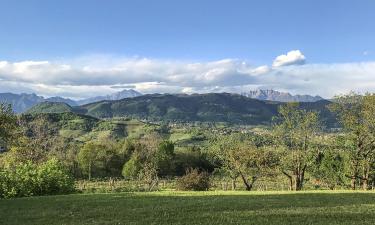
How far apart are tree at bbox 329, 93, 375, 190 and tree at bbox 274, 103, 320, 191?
372cm

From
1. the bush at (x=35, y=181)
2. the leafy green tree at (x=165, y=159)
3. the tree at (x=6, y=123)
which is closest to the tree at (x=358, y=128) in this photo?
the bush at (x=35, y=181)

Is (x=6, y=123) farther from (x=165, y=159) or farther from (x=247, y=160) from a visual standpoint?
(x=165, y=159)

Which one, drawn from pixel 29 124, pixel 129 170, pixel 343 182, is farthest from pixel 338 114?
pixel 129 170

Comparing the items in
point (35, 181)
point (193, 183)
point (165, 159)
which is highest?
point (35, 181)

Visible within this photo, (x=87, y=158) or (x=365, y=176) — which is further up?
(x=365, y=176)

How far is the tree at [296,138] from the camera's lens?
56.1 meters

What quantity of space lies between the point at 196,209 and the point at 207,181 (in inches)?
1097

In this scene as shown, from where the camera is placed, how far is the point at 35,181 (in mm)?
36875

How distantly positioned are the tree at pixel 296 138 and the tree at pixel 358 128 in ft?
12.2

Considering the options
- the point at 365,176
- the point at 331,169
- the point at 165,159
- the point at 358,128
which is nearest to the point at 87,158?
the point at 165,159

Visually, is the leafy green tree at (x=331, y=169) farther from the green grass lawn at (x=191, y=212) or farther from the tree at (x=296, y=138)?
the green grass lawn at (x=191, y=212)

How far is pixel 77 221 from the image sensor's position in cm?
1869

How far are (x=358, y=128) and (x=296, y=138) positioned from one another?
7.94m

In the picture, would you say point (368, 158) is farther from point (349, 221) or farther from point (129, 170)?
point (129, 170)
